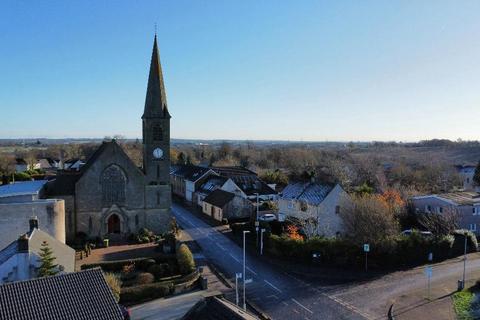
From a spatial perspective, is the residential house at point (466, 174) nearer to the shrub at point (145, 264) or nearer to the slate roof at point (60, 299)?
the shrub at point (145, 264)

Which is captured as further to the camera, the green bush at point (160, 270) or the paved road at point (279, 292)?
the green bush at point (160, 270)

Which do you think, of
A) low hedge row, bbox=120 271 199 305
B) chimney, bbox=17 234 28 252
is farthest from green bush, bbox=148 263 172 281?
chimney, bbox=17 234 28 252

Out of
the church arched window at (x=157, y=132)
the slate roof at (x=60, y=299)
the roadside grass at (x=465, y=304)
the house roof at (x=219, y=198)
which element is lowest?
the roadside grass at (x=465, y=304)

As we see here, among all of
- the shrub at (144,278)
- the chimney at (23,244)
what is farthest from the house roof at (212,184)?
the chimney at (23,244)

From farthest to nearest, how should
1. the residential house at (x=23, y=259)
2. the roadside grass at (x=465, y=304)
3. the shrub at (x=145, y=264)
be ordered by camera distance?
the shrub at (x=145, y=264) → the roadside grass at (x=465, y=304) → the residential house at (x=23, y=259)

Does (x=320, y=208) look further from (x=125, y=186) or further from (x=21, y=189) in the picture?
(x=21, y=189)

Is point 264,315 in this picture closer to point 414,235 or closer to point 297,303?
point 297,303
